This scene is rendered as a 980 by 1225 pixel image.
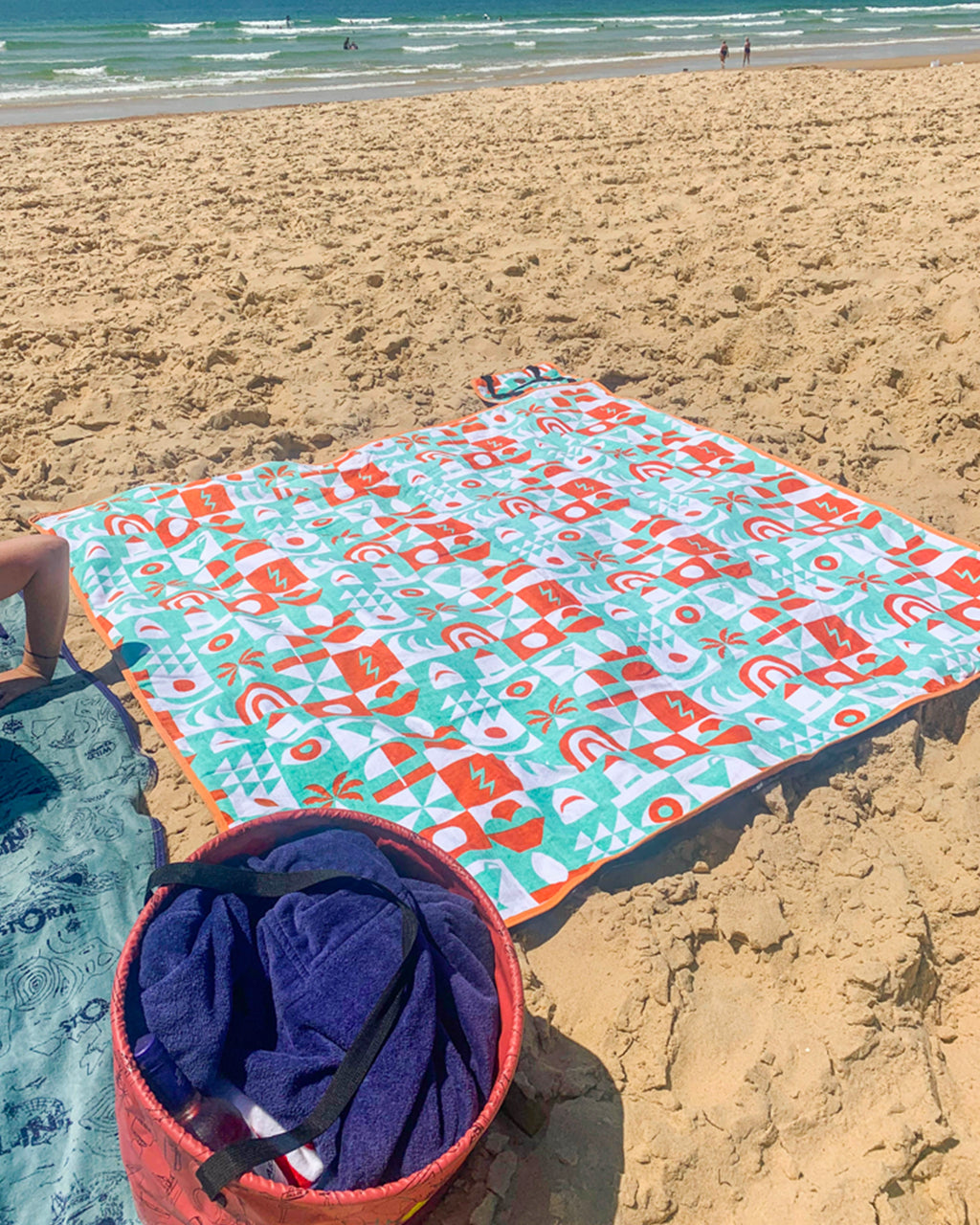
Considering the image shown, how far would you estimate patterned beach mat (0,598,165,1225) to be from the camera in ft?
5.19

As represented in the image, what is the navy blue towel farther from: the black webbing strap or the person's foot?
the person's foot

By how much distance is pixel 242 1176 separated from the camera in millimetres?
1258

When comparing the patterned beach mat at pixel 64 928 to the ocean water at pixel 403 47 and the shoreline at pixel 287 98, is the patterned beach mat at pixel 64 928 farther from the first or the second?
the ocean water at pixel 403 47

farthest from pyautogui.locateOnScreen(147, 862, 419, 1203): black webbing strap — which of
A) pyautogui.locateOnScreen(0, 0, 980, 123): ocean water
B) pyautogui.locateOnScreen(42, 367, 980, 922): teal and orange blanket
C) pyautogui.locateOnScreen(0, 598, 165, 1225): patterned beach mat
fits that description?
pyautogui.locateOnScreen(0, 0, 980, 123): ocean water

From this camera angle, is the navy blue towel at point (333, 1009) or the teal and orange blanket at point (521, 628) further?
the teal and orange blanket at point (521, 628)

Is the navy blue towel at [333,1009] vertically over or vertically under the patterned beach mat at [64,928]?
over

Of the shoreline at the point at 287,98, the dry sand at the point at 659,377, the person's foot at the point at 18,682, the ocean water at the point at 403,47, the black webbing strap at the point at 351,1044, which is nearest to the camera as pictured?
the black webbing strap at the point at 351,1044

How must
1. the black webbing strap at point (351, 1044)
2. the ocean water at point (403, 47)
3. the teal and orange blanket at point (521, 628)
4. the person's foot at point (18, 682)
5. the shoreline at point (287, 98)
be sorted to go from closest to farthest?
the black webbing strap at point (351, 1044), the teal and orange blanket at point (521, 628), the person's foot at point (18, 682), the shoreline at point (287, 98), the ocean water at point (403, 47)

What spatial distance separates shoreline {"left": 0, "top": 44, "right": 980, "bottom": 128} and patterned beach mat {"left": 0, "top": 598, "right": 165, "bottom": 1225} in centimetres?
1041

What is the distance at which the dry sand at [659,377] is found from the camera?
175 centimetres

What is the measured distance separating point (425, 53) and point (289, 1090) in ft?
79.2

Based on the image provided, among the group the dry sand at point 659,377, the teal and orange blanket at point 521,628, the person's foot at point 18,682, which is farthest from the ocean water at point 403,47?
the person's foot at point 18,682

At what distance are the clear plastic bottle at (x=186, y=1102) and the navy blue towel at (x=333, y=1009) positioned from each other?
0.8 inches

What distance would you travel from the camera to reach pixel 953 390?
4129 millimetres
